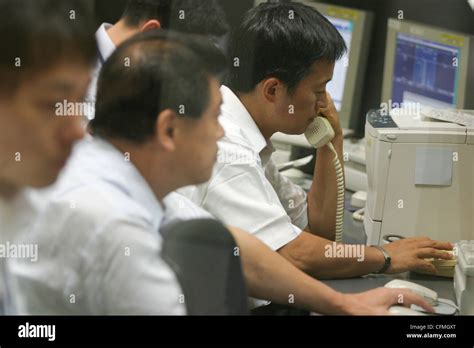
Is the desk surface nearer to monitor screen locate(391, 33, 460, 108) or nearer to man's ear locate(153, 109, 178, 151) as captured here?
monitor screen locate(391, 33, 460, 108)

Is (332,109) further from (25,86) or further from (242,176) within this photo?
(25,86)

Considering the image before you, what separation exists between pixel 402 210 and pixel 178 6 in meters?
0.83

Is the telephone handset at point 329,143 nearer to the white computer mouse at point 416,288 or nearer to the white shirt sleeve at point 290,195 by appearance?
the white shirt sleeve at point 290,195

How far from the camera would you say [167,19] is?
2.07m

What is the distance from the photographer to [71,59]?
1.88m

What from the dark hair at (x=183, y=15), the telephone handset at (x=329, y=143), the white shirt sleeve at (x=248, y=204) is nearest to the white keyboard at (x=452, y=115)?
the telephone handset at (x=329, y=143)

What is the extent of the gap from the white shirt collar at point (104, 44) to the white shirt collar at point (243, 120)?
0.32 meters

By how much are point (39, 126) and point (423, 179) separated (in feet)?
3.47

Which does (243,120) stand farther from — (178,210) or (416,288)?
(416,288)

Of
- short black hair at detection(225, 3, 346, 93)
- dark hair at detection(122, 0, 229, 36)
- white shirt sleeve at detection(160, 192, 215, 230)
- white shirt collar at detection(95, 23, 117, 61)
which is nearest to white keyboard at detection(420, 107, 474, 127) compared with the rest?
short black hair at detection(225, 3, 346, 93)

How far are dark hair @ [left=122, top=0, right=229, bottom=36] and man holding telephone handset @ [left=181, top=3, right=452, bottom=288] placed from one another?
0.21 feet

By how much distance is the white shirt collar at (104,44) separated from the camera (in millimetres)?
1944

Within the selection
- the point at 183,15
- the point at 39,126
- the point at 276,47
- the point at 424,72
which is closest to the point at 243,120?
the point at 276,47

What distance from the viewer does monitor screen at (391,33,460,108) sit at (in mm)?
2414
